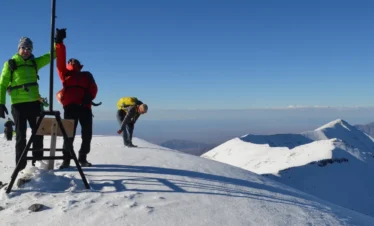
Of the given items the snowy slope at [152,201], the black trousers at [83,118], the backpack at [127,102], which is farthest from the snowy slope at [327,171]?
the black trousers at [83,118]

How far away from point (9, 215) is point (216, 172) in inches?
204

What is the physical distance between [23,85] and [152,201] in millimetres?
3737

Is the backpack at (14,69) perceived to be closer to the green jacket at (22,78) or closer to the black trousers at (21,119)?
the green jacket at (22,78)

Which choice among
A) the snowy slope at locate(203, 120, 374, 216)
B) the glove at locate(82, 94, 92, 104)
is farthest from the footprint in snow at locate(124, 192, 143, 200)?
the snowy slope at locate(203, 120, 374, 216)

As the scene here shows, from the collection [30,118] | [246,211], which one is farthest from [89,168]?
[246,211]

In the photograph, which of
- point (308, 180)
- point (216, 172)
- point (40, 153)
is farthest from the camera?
point (308, 180)

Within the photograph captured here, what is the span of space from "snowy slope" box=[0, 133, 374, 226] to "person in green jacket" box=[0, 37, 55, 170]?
1.13 m

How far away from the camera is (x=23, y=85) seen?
268 inches

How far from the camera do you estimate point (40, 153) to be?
6934 millimetres

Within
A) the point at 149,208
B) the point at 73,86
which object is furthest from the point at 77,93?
the point at 149,208

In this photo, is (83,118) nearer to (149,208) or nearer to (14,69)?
(14,69)

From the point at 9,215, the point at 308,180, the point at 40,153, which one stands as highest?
the point at 40,153

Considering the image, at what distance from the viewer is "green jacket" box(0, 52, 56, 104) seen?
6547 millimetres

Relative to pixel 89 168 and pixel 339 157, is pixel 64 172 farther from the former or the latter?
pixel 339 157
